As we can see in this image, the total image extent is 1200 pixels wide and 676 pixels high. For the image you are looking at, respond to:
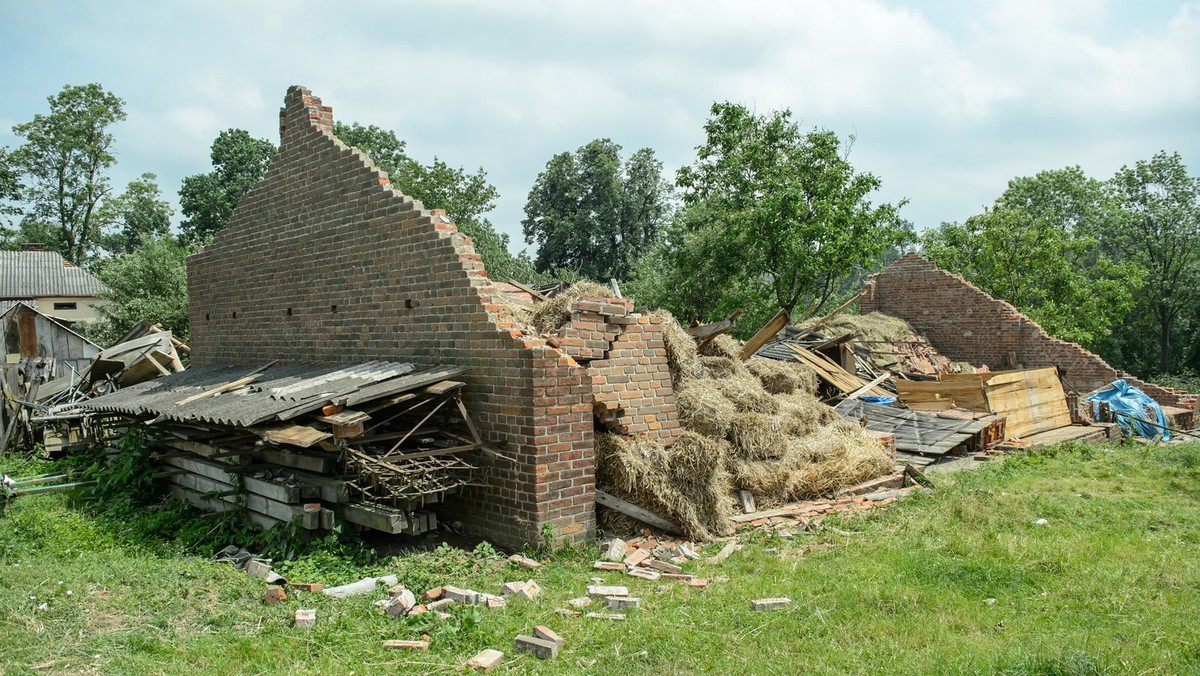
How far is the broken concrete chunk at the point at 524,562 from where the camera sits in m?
6.54

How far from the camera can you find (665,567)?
21.8ft

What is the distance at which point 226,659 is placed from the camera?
4613 millimetres

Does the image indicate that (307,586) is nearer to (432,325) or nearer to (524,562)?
(524,562)

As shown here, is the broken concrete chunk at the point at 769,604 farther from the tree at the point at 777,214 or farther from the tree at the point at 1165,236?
the tree at the point at 1165,236

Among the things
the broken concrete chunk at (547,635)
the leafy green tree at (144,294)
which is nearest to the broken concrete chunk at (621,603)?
the broken concrete chunk at (547,635)

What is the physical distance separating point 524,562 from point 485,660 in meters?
2.11

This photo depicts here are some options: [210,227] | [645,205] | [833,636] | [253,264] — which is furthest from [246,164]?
[833,636]

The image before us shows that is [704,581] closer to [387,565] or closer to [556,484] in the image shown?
[556,484]

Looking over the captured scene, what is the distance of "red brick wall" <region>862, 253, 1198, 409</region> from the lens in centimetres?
1994

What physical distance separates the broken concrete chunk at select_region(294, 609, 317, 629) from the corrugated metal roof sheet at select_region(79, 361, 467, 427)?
71.9 inches

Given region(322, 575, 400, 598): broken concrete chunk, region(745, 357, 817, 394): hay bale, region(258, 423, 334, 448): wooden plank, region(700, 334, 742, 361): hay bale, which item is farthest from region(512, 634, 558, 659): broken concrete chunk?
region(745, 357, 817, 394): hay bale

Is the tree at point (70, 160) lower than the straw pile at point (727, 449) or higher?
higher

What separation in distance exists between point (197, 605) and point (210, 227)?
125ft

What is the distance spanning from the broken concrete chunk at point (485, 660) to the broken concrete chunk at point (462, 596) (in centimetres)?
94
